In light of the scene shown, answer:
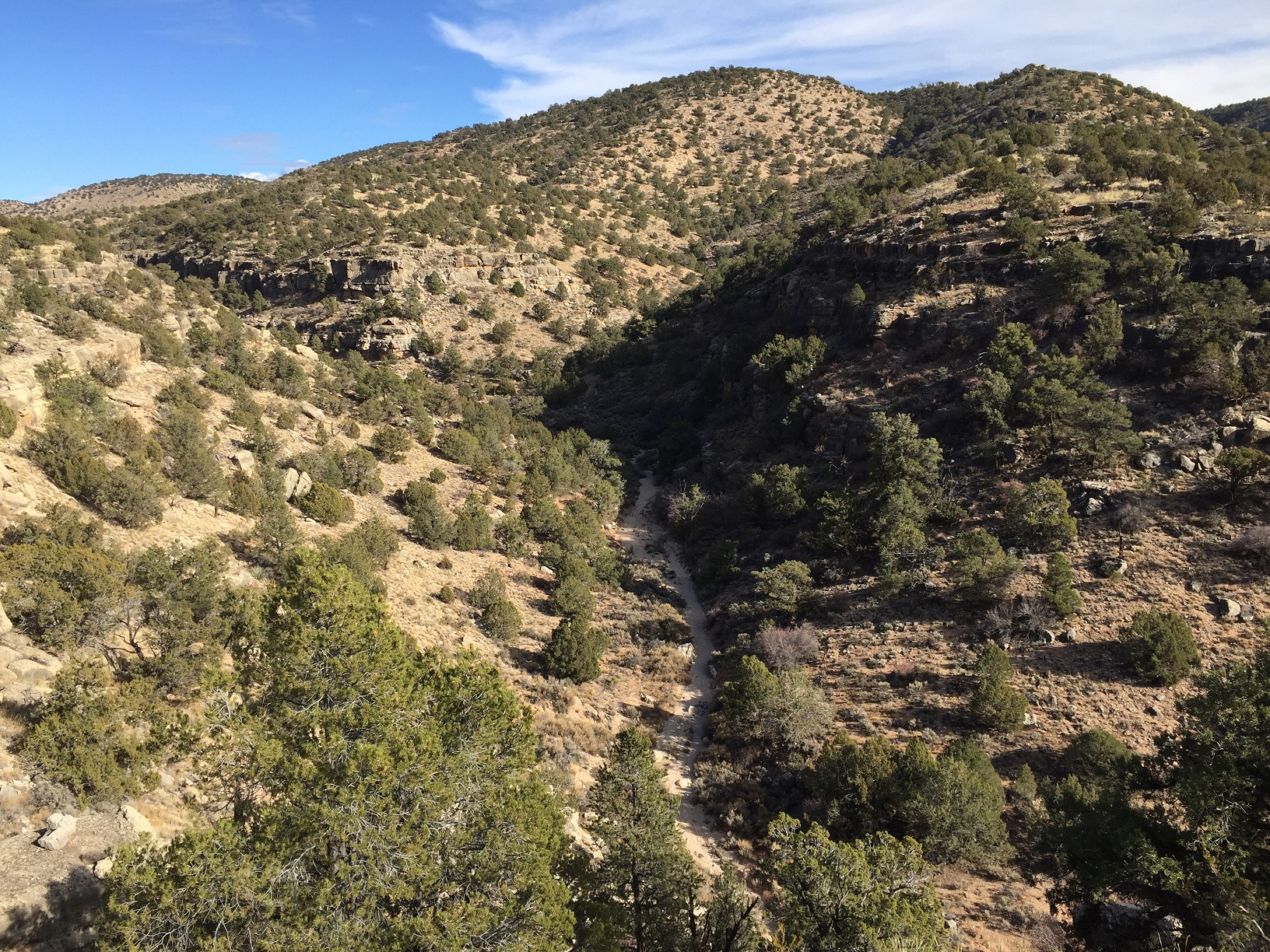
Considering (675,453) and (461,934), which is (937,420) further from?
(461,934)

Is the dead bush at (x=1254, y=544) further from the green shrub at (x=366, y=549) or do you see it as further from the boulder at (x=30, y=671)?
the boulder at (x=30, y=671)

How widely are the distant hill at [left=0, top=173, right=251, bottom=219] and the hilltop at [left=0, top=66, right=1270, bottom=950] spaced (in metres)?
45.8

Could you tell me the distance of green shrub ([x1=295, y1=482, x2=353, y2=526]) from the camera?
2538 centimetres

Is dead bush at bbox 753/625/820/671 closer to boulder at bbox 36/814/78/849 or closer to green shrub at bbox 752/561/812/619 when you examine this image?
green shrub at bbox 752/561/812/619

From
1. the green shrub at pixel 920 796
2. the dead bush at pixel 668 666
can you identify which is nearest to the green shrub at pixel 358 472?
the dead bush at pixel 668 666

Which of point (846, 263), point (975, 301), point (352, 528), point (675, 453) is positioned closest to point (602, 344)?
point (675, 453)

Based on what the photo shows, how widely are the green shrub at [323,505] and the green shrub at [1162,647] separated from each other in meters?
29.0

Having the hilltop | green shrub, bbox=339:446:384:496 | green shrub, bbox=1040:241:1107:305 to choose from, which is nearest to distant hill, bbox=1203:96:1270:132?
the hilltop

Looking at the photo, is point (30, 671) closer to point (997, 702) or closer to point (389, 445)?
point (389, 445)

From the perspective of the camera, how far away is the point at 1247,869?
952 cm

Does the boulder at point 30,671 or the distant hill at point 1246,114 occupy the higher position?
the distant hill at point 1246,114

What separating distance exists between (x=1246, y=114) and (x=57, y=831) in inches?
5457

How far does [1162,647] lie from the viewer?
18797 millimetres

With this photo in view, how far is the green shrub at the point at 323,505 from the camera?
25375mm
